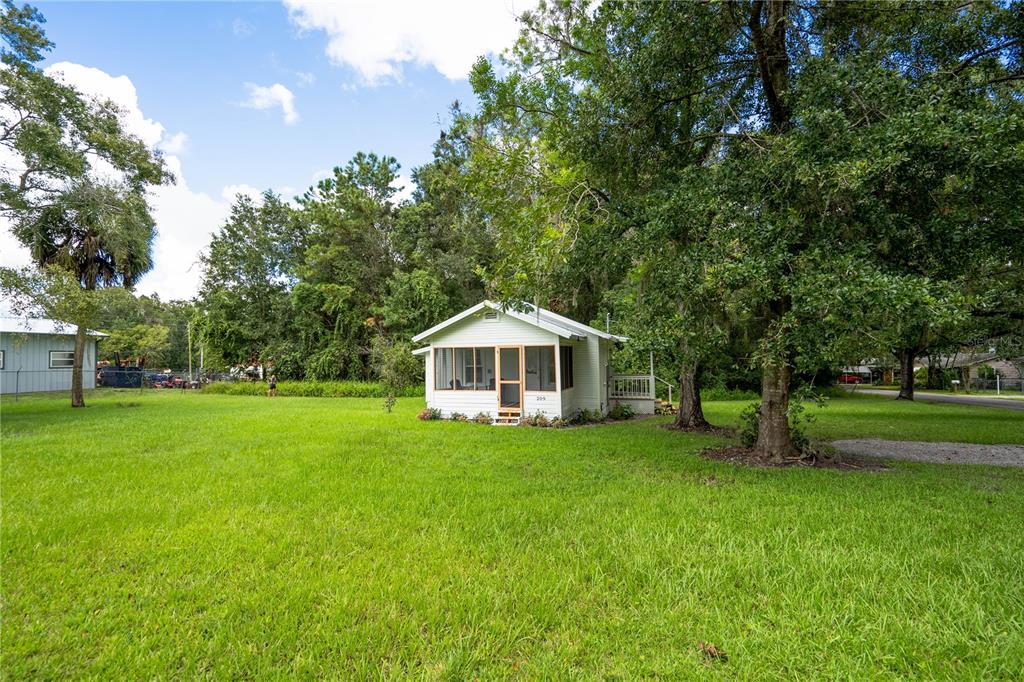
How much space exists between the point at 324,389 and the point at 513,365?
41.4 feet

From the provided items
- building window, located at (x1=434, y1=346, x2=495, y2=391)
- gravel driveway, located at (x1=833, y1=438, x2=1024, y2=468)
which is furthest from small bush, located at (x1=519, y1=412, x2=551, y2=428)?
gravel driveway, located at (x1=833, y1=438, x2=1024, y2=468)

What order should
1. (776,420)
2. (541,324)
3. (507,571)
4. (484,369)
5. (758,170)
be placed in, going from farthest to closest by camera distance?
(484,369) < (541,324) < (776,420) < (758,170) < (507,571)

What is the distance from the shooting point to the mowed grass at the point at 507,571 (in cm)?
239

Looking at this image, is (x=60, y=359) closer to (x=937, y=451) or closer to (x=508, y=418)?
(x=508, y=418)

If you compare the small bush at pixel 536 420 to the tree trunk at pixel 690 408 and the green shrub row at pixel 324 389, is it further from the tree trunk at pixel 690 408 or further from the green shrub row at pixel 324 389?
the green shrub row at pixel 324 389

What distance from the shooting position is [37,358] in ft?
67.2

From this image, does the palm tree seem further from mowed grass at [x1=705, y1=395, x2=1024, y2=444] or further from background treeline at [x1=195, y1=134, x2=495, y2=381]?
mowed grass at [x1=705, y1=395, x2=1024, y2=444]

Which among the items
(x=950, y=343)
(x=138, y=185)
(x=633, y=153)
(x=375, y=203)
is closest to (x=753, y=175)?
(x=633, y=153)

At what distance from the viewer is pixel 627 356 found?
21.7 ft

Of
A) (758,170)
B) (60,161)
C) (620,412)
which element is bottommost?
(620,412)

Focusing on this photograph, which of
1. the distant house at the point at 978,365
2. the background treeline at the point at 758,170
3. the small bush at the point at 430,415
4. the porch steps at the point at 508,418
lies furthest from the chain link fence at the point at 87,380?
the distant house at the point at 978,365

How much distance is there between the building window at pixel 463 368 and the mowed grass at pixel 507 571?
21.8ft

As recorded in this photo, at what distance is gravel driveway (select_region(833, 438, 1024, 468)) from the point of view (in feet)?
24.8

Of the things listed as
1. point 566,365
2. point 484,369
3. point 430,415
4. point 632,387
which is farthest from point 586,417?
point 430,415
